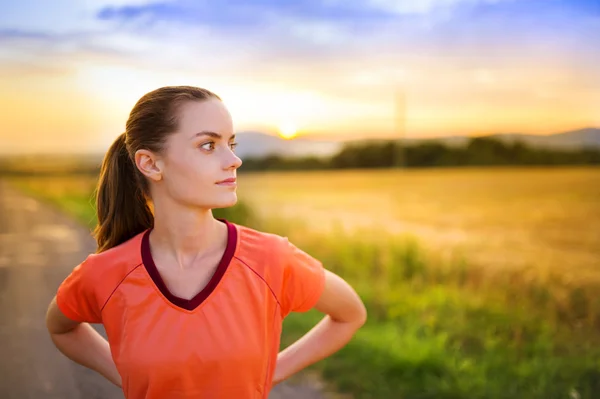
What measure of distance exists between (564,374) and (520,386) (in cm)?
25

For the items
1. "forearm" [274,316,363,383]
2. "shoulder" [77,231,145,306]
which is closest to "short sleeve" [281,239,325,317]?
"forearm" [274,316,363,383]

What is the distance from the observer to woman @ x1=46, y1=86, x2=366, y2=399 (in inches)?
60.6

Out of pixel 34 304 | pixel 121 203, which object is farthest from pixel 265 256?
pixel 34 304

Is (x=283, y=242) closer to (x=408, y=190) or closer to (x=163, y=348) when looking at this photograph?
(x=163, y=348)

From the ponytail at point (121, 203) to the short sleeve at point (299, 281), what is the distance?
1.62 ft

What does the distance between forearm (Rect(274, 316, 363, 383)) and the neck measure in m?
0.48

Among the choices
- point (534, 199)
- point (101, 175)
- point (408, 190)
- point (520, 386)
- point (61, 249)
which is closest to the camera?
point (101, 175)

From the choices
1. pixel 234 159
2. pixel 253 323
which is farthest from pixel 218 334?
pixel 234 159

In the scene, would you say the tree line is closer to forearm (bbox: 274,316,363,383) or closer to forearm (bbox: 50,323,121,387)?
forearm (bbox: 274,316,363,383)

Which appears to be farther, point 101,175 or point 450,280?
point 450,280

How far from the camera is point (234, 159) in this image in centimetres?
160

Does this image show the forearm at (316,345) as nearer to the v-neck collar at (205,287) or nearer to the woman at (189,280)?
A: the woman at (189,280)

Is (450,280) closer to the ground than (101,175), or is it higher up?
closer to the ground

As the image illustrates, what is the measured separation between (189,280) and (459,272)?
335 cm
